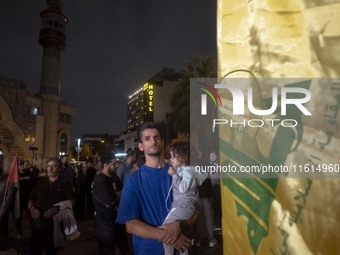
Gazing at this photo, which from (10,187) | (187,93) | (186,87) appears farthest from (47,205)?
(186,87)

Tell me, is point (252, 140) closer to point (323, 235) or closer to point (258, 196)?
point (258, 196)

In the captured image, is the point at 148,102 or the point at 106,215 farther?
the point at 148,102

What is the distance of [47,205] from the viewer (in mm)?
4305

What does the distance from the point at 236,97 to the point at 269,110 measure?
13 centimetres

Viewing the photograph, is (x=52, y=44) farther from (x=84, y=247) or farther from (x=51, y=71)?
(x=84, y=247)

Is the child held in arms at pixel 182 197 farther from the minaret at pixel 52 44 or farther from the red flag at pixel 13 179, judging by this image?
the minaret at pixel 52 44

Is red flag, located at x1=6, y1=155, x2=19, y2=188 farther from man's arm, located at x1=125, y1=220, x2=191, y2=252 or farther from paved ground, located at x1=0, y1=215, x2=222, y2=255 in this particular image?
man's arm, located at x1=125, y1=220, x2=191, y2=252

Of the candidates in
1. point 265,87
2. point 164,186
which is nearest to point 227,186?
point 265,87

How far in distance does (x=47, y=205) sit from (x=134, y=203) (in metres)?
2.77

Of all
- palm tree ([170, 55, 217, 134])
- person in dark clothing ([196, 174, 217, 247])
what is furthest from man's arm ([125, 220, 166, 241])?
palm tree ([170, 55, 217, 134])

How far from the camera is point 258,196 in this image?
1.04 meters

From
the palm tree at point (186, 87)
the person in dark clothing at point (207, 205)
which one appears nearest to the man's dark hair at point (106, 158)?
the person in dark clothing at point (207, 205)

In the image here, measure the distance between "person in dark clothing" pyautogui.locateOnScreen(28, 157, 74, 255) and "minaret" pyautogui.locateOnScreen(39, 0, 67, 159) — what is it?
1640 inches

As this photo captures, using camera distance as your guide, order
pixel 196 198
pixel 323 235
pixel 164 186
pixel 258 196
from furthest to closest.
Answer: pixel 196 198 → pixel 164 186 → pixel 258 196 → pixel 323 235
